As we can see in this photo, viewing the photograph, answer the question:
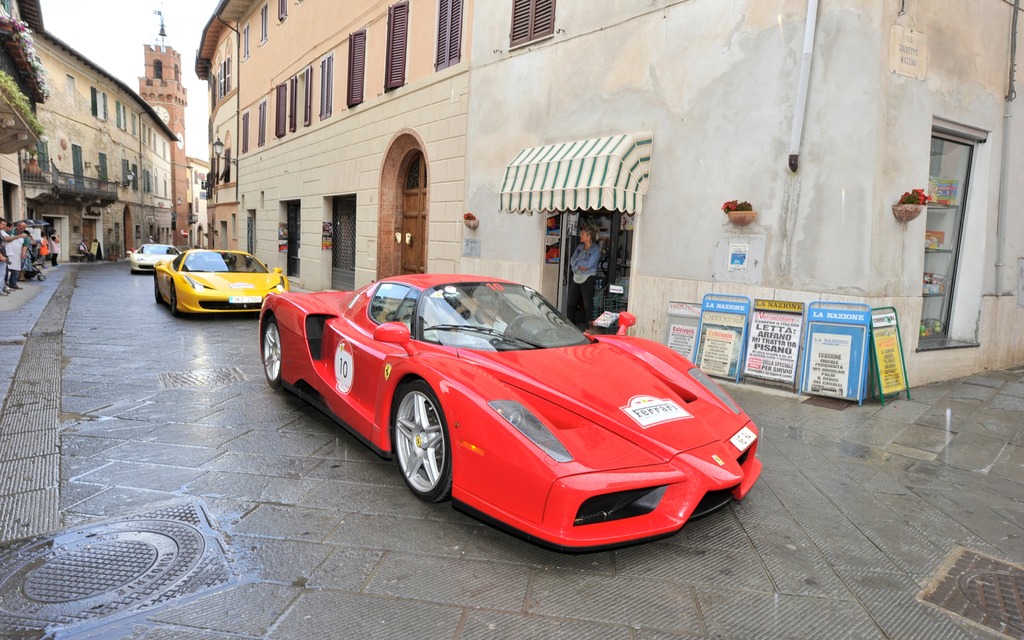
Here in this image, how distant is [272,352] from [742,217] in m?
4.76

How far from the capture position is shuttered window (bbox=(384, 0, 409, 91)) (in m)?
12.5

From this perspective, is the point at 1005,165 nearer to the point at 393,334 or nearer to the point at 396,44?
the point at 393,334

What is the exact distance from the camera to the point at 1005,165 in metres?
6.95

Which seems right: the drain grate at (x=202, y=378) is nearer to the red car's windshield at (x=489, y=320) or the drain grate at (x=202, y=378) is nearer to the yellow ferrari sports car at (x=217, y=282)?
the red car's windshield at (x=489, y=320)

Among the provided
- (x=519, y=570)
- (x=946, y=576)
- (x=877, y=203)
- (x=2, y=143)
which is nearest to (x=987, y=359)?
(x=877, y=203)

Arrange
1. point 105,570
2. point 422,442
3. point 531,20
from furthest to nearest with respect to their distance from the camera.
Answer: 1. point 531,20
2. point 422,442
3. point 105,570

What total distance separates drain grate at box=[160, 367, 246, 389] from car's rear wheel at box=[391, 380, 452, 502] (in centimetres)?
300

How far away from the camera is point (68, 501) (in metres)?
3.04

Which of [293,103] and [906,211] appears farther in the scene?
[293,103]

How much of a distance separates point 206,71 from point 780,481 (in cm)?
3534

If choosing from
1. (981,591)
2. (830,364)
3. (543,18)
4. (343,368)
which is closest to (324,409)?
(343,368)

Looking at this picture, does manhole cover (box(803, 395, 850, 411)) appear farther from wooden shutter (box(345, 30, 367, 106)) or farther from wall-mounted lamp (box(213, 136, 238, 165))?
wall-mounted lamp (box(213, 136, 238, 165))

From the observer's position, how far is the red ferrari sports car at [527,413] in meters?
2.52

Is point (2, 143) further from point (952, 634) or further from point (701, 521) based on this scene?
point (952, 634)
